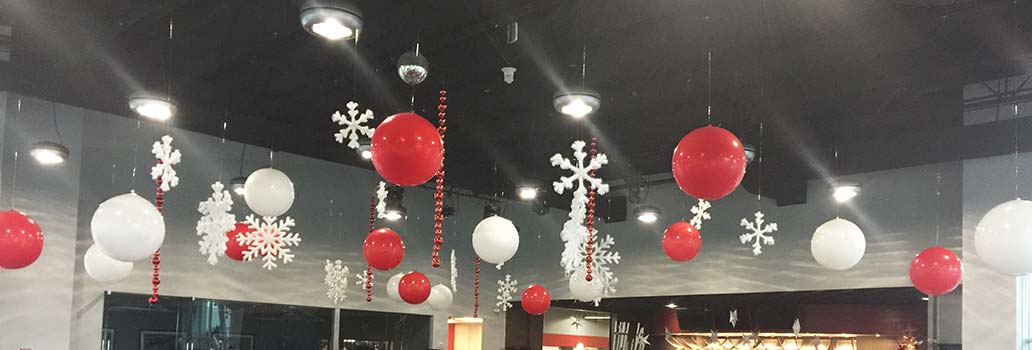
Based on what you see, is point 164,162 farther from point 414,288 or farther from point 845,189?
point 845,189

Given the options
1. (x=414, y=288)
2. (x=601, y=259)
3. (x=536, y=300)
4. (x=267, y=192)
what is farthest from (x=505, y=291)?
(x=267, y=192)

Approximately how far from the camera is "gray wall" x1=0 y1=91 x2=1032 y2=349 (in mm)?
8773

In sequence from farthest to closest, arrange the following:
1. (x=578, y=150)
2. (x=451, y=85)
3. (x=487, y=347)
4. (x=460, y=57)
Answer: (x=487, y=347) < (x=451, y=85) < (x=460, y=57) < (x=578, y=150)

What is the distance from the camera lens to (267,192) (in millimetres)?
6188

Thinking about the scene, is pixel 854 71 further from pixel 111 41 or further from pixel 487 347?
pixel 487 347

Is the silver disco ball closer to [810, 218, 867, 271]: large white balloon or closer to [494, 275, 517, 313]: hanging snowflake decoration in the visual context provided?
[810, 218, 867, 271]: large white balloon

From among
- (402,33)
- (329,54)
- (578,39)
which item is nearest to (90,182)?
(329,54)

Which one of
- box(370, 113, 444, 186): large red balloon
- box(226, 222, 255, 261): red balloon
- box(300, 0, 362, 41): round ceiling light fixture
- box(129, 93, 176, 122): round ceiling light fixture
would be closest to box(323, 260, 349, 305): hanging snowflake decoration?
box(226, 222, 255, 261): red balloon

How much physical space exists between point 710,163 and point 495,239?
2432 mm

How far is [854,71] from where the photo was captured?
696cm

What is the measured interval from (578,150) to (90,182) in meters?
5.94

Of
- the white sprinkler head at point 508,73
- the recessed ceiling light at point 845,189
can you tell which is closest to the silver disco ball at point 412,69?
the white sprinkler head at point 508,73

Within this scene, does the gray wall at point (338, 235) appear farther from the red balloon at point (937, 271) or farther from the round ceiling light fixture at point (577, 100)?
the round ceiling light fixture at point (577, 100)

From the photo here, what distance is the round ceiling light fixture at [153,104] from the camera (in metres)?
6.42
